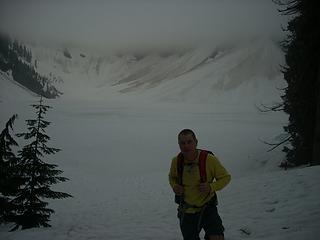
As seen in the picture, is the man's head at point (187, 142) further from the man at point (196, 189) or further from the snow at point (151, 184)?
the snow at point (151, 184)

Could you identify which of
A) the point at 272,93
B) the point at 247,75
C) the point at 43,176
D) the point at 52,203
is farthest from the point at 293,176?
the point at 247,75

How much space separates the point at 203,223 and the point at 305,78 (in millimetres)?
10426

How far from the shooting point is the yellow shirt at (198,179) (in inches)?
204

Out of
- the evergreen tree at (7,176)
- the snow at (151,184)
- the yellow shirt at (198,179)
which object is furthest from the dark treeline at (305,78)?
the evergreen tree at (7,176)

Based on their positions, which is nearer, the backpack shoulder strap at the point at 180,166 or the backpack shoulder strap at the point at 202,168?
the backpack shoulder strap at the point at 202,168

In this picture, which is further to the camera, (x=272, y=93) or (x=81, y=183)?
(x=272, y=93)

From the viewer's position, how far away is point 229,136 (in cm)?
4091

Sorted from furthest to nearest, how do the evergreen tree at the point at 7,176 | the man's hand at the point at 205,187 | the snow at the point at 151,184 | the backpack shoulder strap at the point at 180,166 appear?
the evergreen tree at the point at 7,176 → the snow at the point at 151,184 → the backpack shoulder strap at the point at 180,166 → the man's hand at the point at 205,187

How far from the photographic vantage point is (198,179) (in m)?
5.20

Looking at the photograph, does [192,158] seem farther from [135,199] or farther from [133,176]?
[133,176]

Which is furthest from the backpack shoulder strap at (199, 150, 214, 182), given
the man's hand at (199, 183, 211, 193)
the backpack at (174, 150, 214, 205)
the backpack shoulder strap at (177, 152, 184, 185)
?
the backpack shoulder strap at (177, 152, 184, 185)

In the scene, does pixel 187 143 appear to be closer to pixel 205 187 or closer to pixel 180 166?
pixel 180 166

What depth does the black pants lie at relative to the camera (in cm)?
521

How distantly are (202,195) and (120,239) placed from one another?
4.01m
